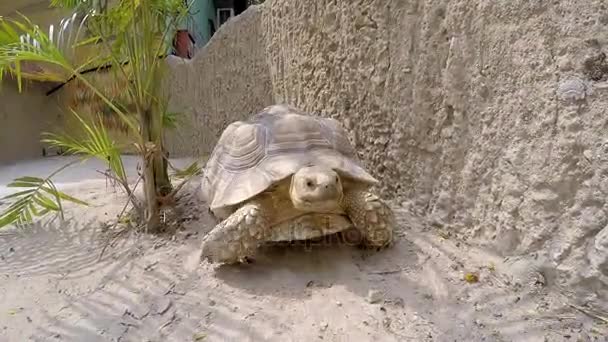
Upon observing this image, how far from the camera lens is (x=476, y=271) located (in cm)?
171

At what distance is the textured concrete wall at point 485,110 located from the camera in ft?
4.40

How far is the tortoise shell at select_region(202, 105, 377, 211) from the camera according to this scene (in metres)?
1.90

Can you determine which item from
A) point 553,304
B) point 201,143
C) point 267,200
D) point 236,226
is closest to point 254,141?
point 267,200

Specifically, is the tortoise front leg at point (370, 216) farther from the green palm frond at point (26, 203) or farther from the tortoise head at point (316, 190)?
the green palm frond at point (26, 203)

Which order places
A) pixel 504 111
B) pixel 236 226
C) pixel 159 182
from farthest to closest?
pixel 159 182
pixel 236 226
pixel 504 111

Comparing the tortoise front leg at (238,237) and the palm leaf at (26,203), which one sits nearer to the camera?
the tortoise front leg at (238,237)

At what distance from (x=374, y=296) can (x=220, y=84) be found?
17.0 feet

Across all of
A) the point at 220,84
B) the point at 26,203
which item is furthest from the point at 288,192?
the point at 220,84

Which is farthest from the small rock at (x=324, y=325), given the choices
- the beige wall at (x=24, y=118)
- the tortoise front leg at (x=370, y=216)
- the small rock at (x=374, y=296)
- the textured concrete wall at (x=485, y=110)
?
the beige wall at (x=24, y=118)

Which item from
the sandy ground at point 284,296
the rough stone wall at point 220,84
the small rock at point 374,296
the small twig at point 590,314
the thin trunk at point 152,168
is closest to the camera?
the small twig at point 590,314

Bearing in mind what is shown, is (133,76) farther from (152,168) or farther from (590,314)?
(590,314)

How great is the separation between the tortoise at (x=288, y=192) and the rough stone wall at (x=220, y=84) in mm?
2339

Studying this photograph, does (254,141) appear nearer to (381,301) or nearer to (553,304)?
(381,301)

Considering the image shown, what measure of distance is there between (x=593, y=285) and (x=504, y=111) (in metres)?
0.73
